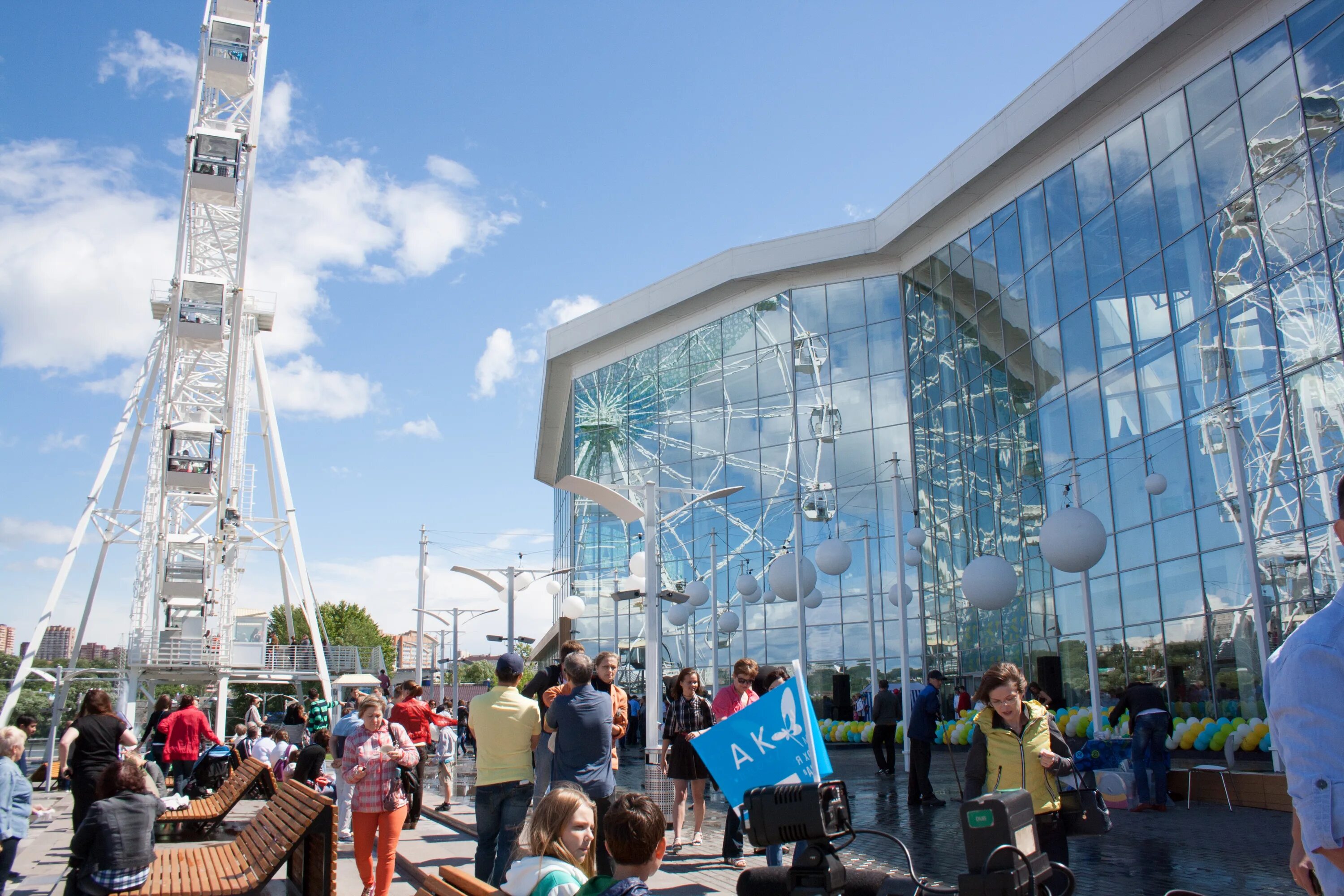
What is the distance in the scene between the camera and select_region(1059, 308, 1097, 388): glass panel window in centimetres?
2480

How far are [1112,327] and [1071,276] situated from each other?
82.1 inches

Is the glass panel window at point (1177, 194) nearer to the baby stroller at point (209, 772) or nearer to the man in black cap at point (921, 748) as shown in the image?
the man in black cap at point (921, 748)

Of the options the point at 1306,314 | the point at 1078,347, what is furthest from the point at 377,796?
the point at 1078,347

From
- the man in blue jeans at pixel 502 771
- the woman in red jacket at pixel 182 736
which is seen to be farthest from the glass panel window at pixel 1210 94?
the woman in red jacket at pixel 182 736

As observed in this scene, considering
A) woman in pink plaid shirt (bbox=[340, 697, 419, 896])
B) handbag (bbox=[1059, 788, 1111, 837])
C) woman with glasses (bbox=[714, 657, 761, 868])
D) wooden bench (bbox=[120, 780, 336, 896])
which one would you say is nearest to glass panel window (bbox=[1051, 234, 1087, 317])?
woman with glasses (bbox=[714, 657, 761, 868])

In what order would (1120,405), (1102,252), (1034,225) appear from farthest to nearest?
(1034,225) → (1102,252) → (1120,405)

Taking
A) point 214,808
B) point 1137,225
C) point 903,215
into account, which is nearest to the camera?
point 214,808

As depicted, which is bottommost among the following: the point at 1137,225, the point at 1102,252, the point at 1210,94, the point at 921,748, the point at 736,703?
the point at 921,748

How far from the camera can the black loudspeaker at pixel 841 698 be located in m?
32.5

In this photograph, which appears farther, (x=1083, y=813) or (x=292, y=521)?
(x=292, y=521)

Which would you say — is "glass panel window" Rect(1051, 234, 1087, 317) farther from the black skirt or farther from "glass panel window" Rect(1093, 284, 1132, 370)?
the black skirt

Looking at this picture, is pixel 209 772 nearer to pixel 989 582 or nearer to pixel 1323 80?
pixel 989 582

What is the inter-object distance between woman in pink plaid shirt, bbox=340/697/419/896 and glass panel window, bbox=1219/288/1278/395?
17.8 m

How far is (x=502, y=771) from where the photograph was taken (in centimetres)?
707
